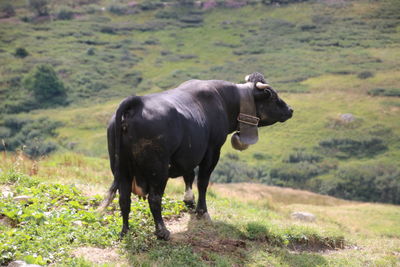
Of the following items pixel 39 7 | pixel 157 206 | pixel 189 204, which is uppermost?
pixel 157 206

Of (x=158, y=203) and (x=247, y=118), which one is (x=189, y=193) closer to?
(x=247, y=118)

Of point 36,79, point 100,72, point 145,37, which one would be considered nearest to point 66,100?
point 36,79

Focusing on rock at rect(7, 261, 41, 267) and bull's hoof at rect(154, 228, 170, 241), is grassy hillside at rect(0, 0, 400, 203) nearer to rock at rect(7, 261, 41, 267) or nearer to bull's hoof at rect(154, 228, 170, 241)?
bull's hoof at rect(154, 228, 170, 241)

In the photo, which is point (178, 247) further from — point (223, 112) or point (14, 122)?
point (14, 122)

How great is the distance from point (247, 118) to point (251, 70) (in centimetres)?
8672

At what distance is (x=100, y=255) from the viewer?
8.27 m

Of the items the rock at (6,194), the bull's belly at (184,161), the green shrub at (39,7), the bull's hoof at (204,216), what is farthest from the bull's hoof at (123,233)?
the green shrub at (39,7)

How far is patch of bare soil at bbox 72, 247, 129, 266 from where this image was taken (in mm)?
8039

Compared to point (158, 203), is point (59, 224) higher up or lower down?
lower down

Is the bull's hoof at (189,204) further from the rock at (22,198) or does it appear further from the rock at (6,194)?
the rock at (6,194)

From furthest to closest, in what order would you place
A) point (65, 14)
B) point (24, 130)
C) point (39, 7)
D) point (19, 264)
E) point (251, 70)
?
point (65, 14), point (39, 7), point (251, 70), point (24, 130), point (19, 264)

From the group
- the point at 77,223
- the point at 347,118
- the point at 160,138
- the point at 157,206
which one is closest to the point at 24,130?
the point at 347,118

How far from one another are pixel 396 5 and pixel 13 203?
126 metres

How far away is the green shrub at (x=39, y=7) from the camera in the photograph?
132 meters
